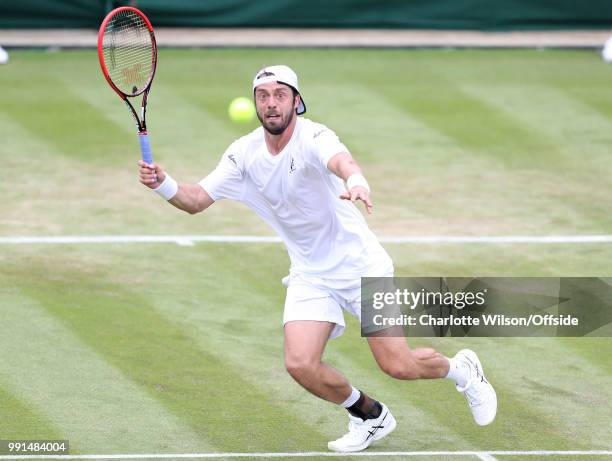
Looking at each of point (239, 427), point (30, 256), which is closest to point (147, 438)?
point (239, 427)

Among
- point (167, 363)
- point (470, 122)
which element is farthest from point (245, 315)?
point (470, 122)

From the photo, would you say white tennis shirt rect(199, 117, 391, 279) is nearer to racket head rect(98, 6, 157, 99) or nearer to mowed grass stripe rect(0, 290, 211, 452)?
racket head rect(98, 6, 157, 99)

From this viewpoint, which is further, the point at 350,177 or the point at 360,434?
the point at 360,434

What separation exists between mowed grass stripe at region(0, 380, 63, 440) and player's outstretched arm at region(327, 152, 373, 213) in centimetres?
236

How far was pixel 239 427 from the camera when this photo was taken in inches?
335

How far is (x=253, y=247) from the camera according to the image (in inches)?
481

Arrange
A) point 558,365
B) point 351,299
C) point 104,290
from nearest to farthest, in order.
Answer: point 351,299 < point 558,365 < point 104,290

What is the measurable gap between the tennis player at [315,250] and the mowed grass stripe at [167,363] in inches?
19.2

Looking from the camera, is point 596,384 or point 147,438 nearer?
point 147,438

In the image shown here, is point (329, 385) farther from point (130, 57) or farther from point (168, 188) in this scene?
point (130, 57)

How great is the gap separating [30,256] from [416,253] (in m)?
3.37

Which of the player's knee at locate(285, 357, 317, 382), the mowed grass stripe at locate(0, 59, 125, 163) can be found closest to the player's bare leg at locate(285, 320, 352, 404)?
the player's knee at locate(285, 357, 317, 382)

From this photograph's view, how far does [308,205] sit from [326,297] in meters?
0.56

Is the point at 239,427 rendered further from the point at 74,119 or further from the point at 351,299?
the point at 74,119
